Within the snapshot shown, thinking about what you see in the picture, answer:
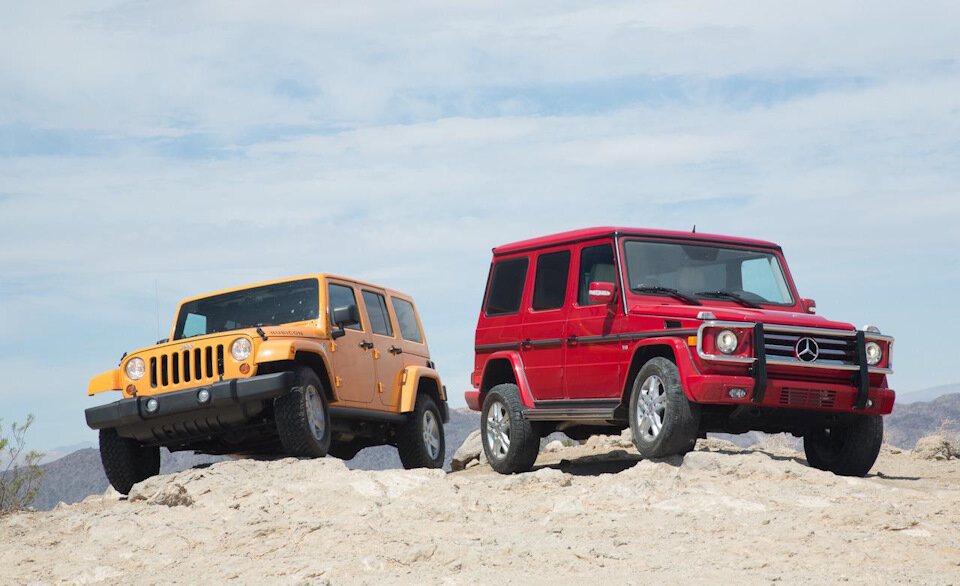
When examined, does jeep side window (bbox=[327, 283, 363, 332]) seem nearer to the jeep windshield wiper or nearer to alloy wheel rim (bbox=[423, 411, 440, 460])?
alloy wheel rim (bbox=[423, 411, 440, 460])

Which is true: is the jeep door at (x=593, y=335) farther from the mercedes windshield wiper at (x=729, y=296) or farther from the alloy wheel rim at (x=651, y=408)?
the mercedes windshield wiper at (x=729, y=296)

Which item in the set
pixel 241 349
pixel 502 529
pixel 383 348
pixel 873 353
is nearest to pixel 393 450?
pixel 383 348

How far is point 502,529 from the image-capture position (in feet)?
29.8

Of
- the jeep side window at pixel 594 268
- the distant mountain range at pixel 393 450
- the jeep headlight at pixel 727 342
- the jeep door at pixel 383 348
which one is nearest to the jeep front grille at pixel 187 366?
the jeep door at pixel 383 348

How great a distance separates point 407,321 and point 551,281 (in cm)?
372

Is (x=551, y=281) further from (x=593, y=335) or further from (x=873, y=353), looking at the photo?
(x=873, y=353)

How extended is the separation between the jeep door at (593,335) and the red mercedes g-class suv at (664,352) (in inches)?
0.6

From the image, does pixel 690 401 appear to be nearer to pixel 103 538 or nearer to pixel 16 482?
pixel 103 538

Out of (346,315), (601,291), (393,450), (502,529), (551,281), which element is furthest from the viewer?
(393,450)

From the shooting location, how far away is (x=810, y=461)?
41.4 ft

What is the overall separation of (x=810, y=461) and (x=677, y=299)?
7.60 ft

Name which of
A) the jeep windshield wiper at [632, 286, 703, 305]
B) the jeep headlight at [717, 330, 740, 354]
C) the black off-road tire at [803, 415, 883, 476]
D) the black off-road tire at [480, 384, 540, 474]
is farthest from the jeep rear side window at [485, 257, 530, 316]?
the black off-road tire at [803, 415, 883, 476]

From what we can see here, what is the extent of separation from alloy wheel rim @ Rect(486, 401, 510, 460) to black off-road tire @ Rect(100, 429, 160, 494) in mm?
3674

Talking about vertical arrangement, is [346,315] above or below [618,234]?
below
